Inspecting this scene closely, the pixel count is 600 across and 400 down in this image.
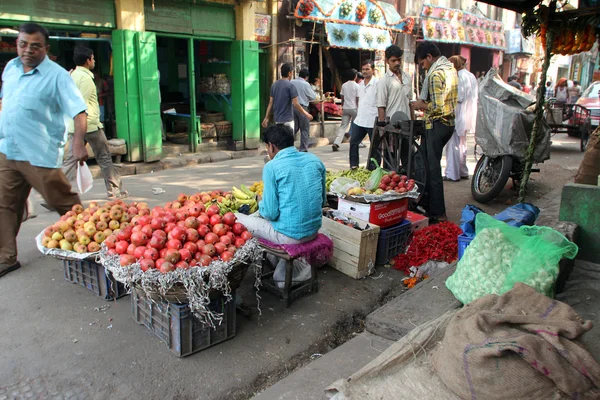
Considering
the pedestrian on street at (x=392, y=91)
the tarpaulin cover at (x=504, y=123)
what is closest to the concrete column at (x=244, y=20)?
the pedestrian on street at (x=392, y=91)

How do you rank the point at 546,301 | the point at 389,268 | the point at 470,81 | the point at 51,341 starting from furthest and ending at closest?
the point at 470,81, the point at 389,268, the point at 51,341, the point at 546,301

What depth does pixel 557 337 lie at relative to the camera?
7.67 feet

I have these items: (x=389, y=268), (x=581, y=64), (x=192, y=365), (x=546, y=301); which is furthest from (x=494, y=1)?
(x=581, y=64)

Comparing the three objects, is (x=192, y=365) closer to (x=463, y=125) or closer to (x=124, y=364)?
(x=124, y=364)

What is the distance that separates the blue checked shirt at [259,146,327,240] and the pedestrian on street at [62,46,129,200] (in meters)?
3.68

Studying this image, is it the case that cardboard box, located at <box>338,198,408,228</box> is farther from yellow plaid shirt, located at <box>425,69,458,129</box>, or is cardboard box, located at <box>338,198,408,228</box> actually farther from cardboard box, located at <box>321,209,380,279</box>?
yellow plaid shirt, located at <box>425,69,458,129</box>

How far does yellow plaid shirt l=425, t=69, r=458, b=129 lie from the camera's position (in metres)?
6.05

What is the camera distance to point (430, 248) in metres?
4.91

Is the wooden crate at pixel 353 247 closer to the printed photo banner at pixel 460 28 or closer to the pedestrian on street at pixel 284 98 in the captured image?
the pedestrian on street at pixel 284 98

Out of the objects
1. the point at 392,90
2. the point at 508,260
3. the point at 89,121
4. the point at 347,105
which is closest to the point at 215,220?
the point at 508,260

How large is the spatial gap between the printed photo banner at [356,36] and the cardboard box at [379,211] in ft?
29.1

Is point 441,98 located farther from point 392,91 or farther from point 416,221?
point 416,221

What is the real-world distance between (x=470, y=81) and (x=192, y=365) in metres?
7.33

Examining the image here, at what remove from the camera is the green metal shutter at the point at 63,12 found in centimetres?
739
